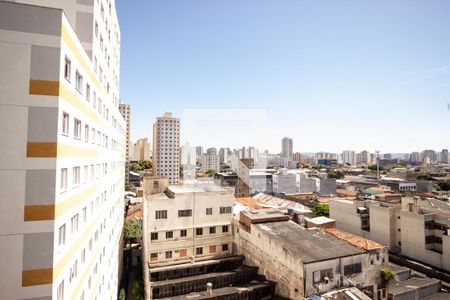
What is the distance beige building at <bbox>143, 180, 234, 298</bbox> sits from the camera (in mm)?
Result: 21172

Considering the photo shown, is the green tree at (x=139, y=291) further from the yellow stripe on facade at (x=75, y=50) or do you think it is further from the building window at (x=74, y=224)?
the yellow stripe on facade at (x=75, y=50)

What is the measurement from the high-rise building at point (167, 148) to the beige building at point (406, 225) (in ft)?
154

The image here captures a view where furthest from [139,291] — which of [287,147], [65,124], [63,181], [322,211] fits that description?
[287,147]

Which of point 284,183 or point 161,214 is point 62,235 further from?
point 284,183

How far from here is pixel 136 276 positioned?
25625 millimetres

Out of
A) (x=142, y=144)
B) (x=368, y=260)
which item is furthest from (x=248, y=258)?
(x=142, y=144)

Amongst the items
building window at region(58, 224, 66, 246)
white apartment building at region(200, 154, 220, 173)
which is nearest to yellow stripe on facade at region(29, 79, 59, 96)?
building window at region(58, 224, 66, 246)

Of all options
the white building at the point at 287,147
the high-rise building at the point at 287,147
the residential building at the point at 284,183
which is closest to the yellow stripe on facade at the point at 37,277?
the residential building at the point at 284,183

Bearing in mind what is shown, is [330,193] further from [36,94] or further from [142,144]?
[142,144]

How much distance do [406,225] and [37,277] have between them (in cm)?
3636

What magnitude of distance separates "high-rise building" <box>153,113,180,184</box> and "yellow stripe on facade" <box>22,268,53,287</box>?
66842mm

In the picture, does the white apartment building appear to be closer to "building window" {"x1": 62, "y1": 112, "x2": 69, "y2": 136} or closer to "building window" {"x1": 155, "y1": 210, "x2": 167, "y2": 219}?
"building window" {"x1": 155, "y1": 210, "x2": 167, "y2": 219}

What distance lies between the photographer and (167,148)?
72812mm

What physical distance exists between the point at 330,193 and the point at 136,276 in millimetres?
57192
